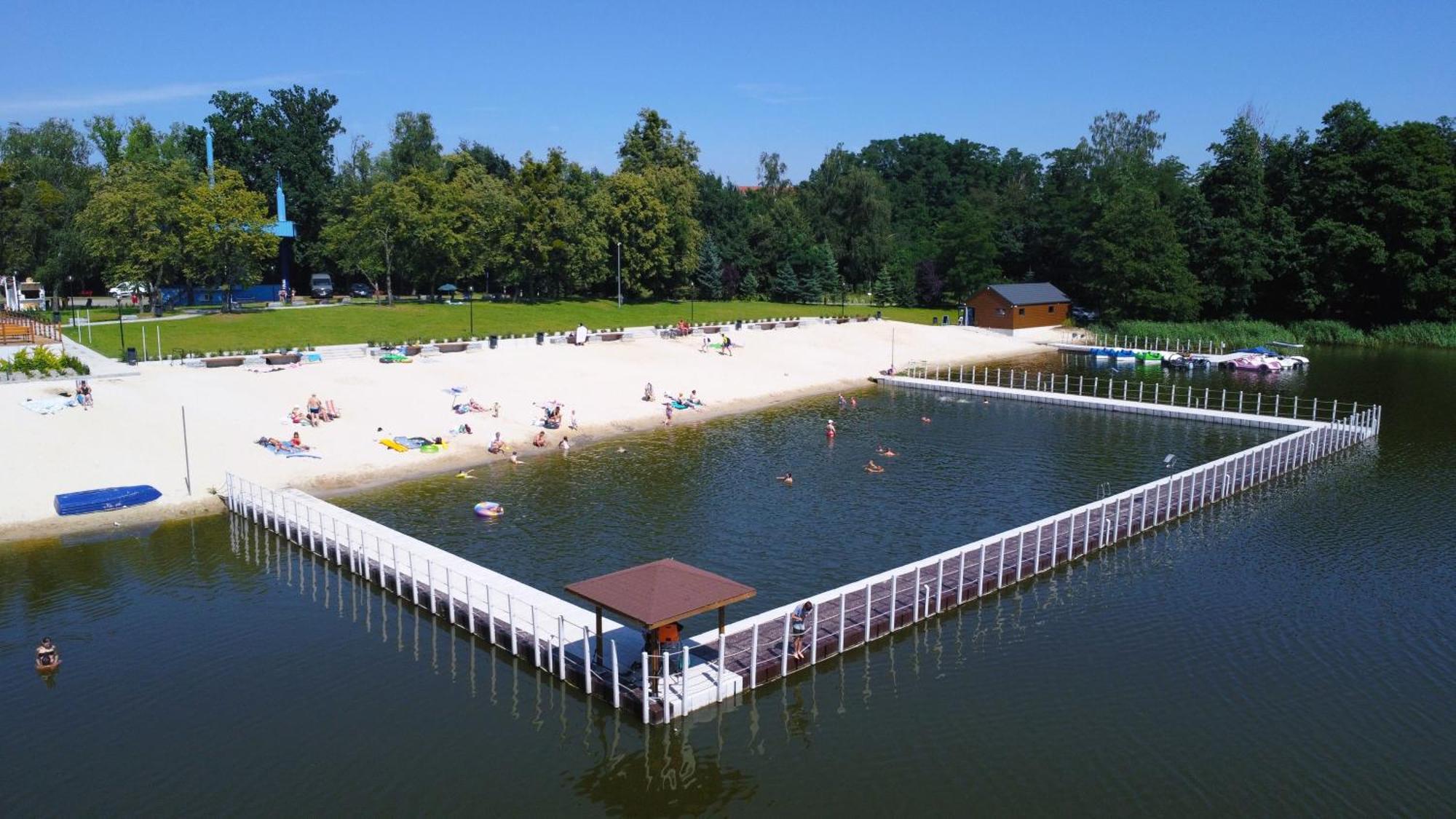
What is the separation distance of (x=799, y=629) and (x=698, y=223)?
9179 cm

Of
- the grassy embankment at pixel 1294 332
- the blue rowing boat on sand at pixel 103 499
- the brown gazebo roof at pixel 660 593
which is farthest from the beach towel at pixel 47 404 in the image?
the grassy embankment at pixel 1294 332

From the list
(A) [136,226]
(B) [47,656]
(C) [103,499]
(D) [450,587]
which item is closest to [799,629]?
(D) [450,587]

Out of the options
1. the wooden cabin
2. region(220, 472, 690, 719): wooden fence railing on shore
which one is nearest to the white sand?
region(220, 472, 690, 719): wooden fence railing on shore

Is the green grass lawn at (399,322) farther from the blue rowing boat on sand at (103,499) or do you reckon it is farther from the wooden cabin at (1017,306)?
the blue rowing boat on sand at (103,499)

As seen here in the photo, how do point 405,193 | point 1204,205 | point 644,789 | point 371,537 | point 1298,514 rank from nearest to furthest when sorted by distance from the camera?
point 644,789, point 371,537, point 1298,514, point 405,193, point 1204,205

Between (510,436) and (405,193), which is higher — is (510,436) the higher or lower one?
the lower one

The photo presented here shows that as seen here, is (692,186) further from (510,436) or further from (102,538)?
(102,538)

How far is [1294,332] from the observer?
337 ft

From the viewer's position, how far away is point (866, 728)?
22.7 metres

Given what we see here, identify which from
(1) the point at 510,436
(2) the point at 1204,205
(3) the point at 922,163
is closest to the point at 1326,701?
(1) the point at 510,436

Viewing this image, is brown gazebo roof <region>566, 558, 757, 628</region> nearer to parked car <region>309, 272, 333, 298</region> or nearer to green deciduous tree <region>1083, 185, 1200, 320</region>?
parked car <region>309, 272, 333, 298</region>

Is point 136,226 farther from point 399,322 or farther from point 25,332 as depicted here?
point 399,322

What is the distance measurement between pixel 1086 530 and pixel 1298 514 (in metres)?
11.4

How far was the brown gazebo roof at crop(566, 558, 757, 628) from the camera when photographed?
22781 mm
